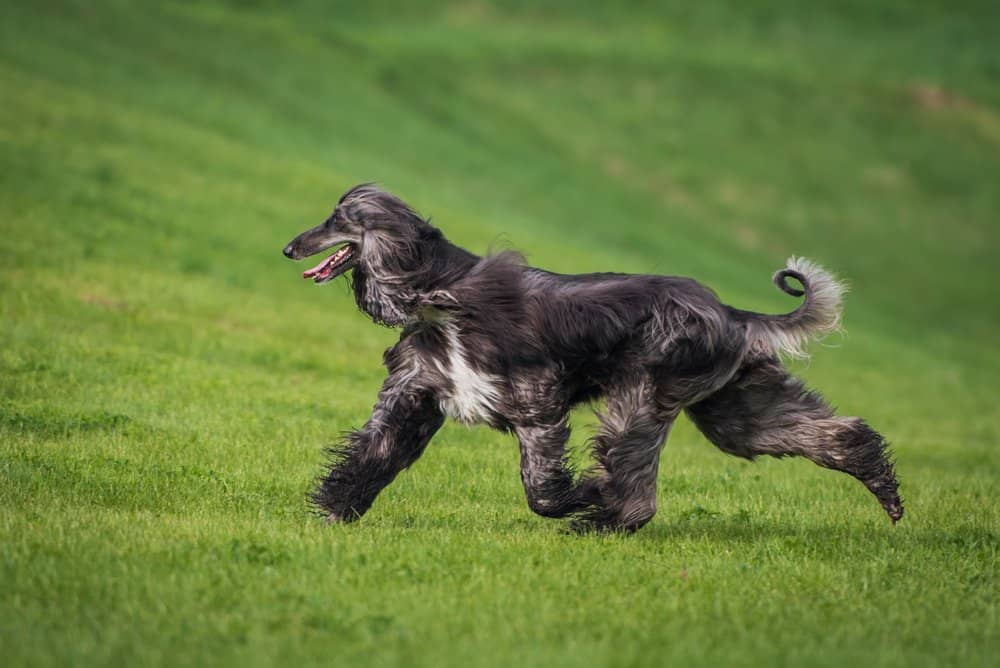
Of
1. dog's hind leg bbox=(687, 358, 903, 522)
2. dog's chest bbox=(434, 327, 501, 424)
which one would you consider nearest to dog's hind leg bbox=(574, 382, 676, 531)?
dog's hind leg bbox=(687, 358, 903, 522)

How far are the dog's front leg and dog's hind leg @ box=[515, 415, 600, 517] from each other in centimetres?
68

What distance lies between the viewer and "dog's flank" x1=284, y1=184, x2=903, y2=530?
8484 mm

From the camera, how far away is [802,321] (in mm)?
8945

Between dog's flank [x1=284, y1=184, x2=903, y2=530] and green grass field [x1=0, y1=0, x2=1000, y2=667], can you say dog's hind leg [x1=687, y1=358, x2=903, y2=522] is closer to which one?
dog's flank [x1=284, y1=184, x2=903, y2=530]

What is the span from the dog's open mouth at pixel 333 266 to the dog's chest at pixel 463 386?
2.79ft

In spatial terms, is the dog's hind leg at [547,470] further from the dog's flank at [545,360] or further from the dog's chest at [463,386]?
the dog's chest at [463,386]

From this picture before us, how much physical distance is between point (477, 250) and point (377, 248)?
1679 cm

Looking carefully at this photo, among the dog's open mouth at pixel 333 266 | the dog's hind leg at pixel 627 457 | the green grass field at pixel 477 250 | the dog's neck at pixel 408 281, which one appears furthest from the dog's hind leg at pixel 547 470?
the dog's open mouth at pixel 333 266

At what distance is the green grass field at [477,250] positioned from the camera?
6.75 m

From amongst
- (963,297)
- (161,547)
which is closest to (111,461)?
(161,547)

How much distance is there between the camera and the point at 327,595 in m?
6.86

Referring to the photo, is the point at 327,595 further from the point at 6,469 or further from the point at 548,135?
the point at 548,135

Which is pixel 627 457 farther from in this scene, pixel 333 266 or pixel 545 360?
pixel 333 266

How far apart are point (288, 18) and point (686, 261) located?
19.7 m
